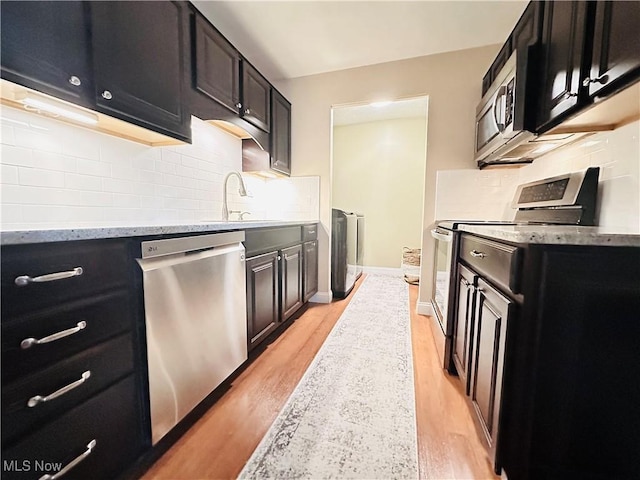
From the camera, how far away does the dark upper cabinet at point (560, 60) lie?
113cm

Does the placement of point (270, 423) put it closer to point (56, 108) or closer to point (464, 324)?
point (464, 324)

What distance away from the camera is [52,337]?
0.73 metres

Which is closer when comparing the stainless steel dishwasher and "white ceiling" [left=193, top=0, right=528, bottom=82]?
the stainless steel dishwasher

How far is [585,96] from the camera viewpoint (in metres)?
1.09

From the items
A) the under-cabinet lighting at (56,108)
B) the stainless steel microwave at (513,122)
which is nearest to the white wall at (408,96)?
the stainless steel microwave at (513,122)

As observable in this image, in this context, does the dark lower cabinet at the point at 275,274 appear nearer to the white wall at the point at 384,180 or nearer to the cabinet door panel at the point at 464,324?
the cabinet door panel at the point at 464,324

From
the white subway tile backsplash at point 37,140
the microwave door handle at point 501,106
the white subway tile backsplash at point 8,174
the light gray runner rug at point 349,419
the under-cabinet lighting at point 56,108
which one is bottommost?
the light gray runner rug at point 349,419

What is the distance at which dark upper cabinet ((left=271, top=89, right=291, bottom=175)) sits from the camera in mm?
2635

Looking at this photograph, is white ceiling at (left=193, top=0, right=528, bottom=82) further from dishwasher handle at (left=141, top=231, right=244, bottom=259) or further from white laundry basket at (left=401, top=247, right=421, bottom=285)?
white laundry basket at (left=401, top=247, right=421, bottom=285)

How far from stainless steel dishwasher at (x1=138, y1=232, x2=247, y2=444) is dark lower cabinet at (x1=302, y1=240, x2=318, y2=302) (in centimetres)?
113

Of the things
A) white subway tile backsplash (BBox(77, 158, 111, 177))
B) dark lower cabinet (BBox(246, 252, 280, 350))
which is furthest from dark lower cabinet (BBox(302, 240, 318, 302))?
white subway tile backsplash (BBox(77, 158, 111, 177))

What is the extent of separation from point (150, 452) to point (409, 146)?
4.42 metres

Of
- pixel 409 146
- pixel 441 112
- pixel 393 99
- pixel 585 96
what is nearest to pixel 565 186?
pixel 585 96

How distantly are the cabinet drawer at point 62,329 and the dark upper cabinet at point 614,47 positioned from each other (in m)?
1.86
